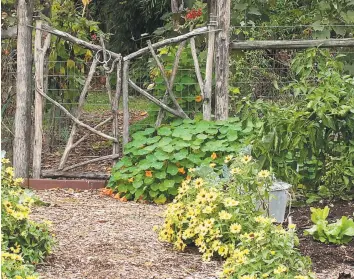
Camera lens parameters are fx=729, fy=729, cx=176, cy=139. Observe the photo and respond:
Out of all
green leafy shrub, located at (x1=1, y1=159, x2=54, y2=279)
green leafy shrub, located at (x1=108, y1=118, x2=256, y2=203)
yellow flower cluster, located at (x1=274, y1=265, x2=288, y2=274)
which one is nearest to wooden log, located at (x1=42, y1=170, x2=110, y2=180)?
green leafy shrub, located at (x1=108, y1=118, x2=256, y2=203)

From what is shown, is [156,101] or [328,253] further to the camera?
[156,101]

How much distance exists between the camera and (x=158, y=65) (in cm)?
745

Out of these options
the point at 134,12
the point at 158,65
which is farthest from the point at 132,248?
the point at 134,12

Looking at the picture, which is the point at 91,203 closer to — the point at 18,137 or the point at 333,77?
the point at 18,137

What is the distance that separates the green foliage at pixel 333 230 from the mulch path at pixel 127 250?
0.05m

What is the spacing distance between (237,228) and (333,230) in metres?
0.72

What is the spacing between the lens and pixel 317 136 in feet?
18.2

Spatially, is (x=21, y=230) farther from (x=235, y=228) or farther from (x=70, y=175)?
(x=70, y=175)

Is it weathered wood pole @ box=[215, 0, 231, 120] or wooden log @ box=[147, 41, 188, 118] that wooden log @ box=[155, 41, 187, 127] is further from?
weathered wood pole @ box=[215, 0, 231, 120]

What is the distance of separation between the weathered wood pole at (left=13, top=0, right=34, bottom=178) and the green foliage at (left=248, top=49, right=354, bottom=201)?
269cm

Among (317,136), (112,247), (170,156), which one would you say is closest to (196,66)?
(170,156)

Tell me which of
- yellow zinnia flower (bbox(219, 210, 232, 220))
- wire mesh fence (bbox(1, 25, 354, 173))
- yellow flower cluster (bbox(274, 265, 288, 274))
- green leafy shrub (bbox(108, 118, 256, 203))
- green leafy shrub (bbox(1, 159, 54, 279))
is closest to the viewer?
yellow flower cluster (bbox(274, 265, 288, 274))

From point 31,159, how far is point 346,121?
3631 mm

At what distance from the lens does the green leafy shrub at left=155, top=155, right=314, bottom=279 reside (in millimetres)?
3734
